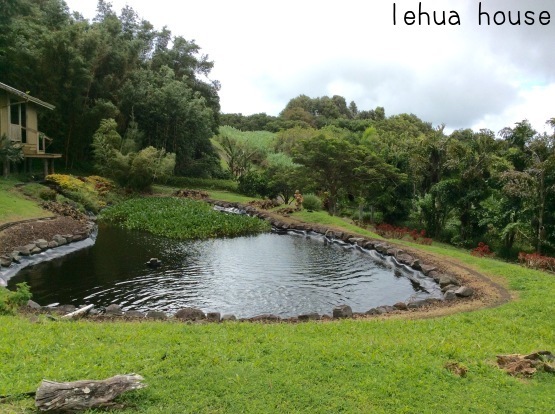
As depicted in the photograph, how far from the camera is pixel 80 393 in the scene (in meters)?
4.11

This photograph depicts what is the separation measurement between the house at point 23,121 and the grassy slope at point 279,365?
18.9 metres

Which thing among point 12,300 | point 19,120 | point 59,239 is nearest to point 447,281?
point 12,300

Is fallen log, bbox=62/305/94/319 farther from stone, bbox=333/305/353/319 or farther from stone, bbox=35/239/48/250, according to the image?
stone, bbox=35/239/48/250

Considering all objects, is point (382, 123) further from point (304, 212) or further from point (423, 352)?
point (423, 352)

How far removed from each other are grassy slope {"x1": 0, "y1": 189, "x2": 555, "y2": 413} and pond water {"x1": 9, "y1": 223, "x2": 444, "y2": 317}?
2960 mm

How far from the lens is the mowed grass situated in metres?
15.6

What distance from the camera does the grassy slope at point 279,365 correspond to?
15.0 feet

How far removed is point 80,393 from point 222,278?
831 cm

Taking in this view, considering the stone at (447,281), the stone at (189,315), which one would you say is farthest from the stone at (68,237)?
the stone at (447,281)

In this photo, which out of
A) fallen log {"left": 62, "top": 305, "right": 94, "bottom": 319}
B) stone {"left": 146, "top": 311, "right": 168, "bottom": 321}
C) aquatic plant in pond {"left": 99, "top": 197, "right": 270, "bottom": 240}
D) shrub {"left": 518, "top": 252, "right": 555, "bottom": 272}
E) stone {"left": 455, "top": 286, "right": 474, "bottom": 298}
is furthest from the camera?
aquatic plant in pond {"left": 99, "top": 197, "right": 270, "bottom": 240}

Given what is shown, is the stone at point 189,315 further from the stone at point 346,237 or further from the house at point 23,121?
the house at point 23,121

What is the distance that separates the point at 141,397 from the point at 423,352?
151 inches

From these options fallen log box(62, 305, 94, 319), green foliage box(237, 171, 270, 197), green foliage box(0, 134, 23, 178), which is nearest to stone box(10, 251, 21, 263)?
fallen log box(62, 305, 94, 319)

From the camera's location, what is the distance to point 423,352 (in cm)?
613
